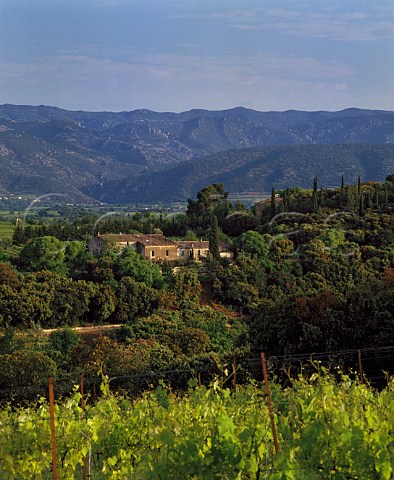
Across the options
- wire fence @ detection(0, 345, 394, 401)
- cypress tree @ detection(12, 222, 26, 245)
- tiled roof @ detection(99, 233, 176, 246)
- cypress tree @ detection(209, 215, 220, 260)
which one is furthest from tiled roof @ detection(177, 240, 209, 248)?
wire fence @ detection(0, 345, 394, 401)

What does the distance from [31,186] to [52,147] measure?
33826mm

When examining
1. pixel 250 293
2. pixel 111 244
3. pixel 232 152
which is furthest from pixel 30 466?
pixel 232 152

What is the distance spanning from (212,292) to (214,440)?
27.4 metres

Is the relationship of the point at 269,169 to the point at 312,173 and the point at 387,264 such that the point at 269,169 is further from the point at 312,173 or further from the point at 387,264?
the point at 387,264

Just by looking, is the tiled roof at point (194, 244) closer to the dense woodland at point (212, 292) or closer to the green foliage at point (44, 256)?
the dense woodland at point (212, 292)

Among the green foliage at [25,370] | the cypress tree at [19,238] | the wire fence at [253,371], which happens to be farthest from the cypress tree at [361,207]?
the green foliage at [25,370]

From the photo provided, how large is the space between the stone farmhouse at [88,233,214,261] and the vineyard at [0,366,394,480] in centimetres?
2894

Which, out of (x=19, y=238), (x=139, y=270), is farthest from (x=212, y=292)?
(x=19, y=238)

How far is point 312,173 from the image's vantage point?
6127 inches

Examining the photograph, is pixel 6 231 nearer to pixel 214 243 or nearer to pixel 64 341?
pixel 214 243

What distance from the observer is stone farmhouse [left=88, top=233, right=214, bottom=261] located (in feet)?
125

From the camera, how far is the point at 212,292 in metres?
33.6

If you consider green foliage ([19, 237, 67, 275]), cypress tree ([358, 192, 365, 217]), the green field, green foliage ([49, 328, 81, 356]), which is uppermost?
cypress tree ([358, 192, 365, 217])

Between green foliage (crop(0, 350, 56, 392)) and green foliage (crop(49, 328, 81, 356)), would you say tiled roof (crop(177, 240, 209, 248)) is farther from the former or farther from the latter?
green foliage (crop(0, 350, 56, 392))
